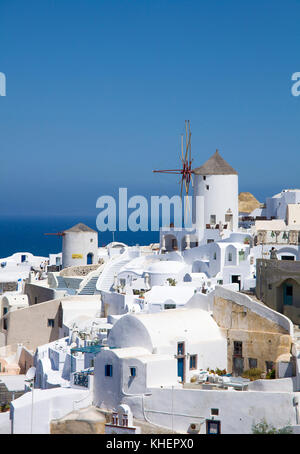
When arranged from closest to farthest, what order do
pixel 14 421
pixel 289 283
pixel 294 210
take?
pixel 14 421, pixel 289 283, pixel 294 210

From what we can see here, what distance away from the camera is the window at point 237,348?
27.7 m

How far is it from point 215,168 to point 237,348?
52.2 ft

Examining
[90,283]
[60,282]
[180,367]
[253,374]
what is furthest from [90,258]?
[253,374]

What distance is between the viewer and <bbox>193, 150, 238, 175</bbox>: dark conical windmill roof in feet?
137

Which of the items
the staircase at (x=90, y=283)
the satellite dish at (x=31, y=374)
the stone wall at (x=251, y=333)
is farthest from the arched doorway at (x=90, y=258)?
the stone wall at (x=251, y=333)

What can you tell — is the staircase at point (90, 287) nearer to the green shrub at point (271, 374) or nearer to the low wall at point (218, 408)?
the green shrub at point (271, 374)

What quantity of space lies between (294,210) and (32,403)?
20.7 metres

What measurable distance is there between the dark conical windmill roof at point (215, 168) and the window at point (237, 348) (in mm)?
15426

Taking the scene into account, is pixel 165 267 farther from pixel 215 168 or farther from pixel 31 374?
pixel 31 374

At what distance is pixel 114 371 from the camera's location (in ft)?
82.5

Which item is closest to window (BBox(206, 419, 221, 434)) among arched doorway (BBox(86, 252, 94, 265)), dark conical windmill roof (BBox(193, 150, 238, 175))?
dark conical windmill roof (BBox(193, 150, 238, 175))
